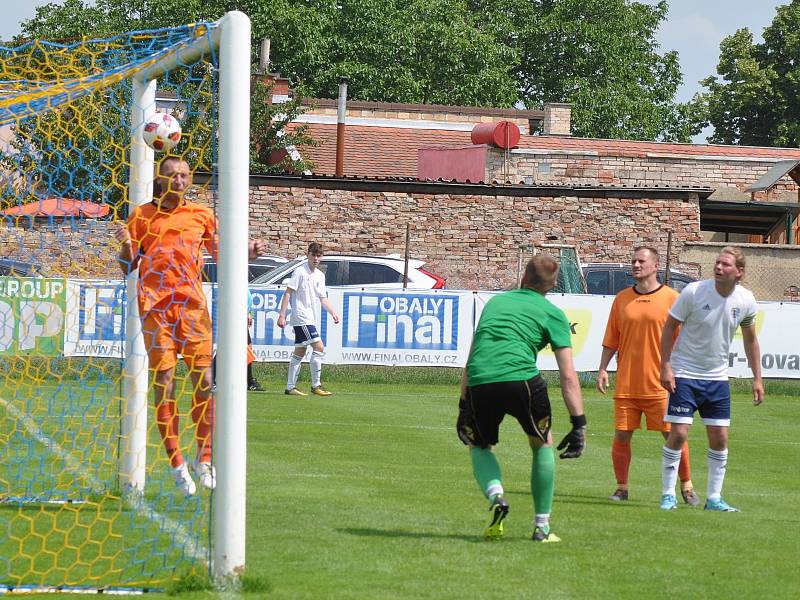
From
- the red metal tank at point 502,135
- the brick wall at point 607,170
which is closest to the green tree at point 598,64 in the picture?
the brick wall at point 607,170

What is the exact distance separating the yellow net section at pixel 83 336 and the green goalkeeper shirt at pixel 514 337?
1.68m

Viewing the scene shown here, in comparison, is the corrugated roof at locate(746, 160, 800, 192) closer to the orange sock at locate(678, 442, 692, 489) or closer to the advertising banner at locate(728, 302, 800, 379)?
the advertising banner at locate(728, 302, 800, 379)

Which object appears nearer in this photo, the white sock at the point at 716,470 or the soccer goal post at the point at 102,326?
the soccer goal post at the point at 102,326

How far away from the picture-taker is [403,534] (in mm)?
8391

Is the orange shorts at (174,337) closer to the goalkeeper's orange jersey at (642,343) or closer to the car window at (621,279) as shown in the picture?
the goalkeeper's orange jersey at (642,343)

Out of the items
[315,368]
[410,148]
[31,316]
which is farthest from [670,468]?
[410,148]

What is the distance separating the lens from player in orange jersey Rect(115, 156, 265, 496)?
8703 millimetres

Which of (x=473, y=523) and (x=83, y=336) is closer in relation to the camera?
(x=473, y=523)

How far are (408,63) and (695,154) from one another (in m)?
18.2

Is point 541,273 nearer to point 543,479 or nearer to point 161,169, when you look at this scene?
point 543,479

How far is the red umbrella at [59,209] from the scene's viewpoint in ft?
31.6

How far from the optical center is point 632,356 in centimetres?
1091

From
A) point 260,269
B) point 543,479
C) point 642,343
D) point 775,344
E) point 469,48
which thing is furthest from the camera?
point 469,48

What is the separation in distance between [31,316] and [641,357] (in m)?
5.73
